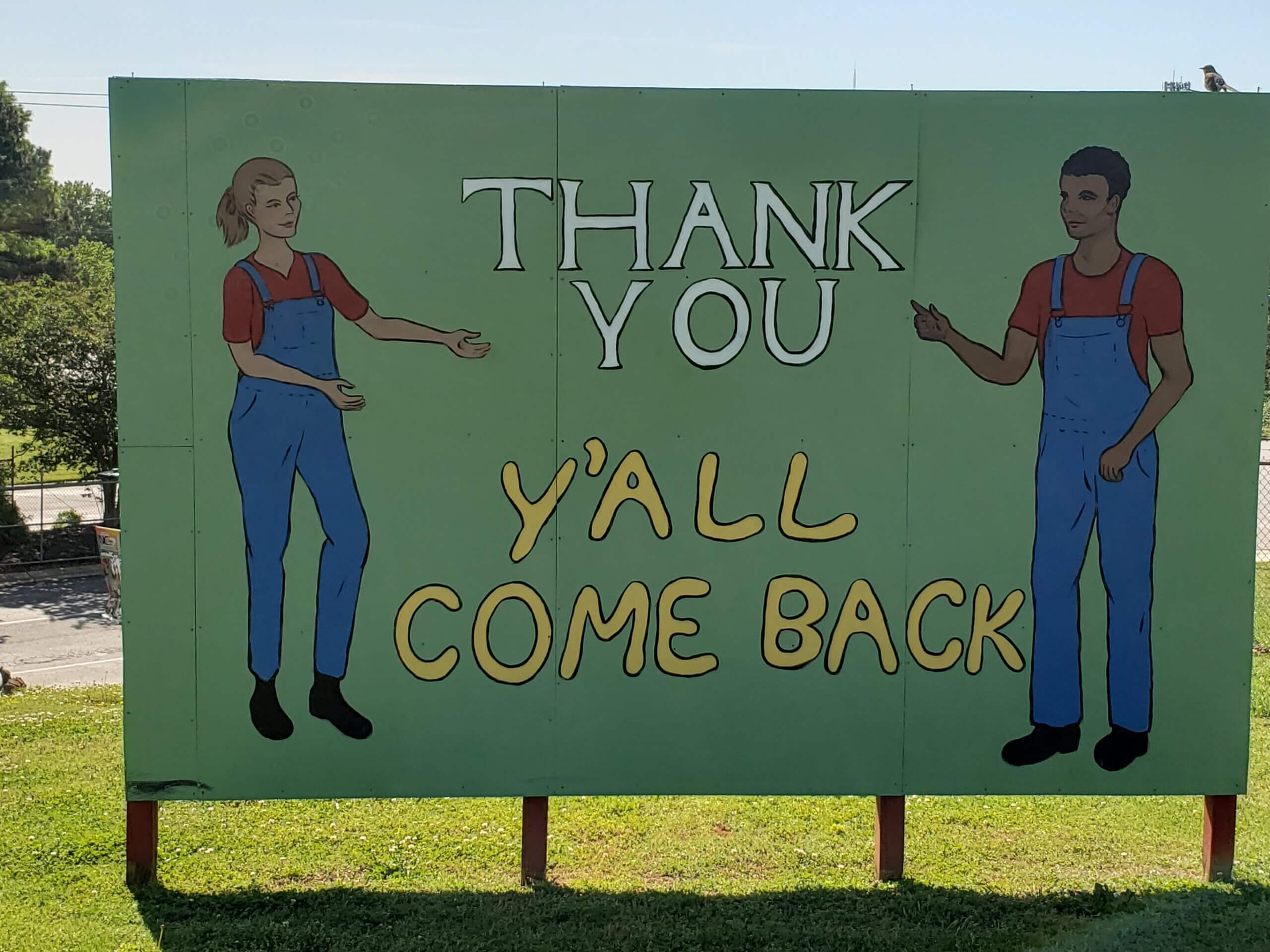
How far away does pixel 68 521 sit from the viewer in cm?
2148

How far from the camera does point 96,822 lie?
609 cm

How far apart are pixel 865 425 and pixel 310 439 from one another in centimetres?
243

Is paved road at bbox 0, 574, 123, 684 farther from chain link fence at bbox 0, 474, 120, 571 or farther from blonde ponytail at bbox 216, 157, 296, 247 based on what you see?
blonde ponytail at bbox 216, 157, 296, 247

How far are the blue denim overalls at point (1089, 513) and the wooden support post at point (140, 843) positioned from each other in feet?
13.3

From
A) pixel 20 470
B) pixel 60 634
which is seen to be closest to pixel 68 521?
pixel 20 470

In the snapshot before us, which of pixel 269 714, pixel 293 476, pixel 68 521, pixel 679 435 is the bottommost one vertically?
pixel 68 521

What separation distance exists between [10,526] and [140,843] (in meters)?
17.1

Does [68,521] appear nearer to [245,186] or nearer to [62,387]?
[62,387]

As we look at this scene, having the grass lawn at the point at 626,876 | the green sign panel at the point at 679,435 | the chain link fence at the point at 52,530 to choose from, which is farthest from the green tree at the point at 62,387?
the green sign panel at the point at 679,435

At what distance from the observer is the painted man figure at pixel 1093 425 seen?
5.14 m

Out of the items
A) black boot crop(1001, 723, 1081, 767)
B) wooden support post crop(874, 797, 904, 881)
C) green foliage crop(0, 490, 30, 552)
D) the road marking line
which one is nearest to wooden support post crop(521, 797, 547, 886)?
wooden support post crop(874, 797, 904, 881)

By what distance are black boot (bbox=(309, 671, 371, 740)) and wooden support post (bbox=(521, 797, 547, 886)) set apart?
0.84 meters

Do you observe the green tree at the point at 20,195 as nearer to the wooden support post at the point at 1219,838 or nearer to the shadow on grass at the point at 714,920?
the shadow on grass at the point at 714,920

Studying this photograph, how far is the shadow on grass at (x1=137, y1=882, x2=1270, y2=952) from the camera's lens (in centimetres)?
472
